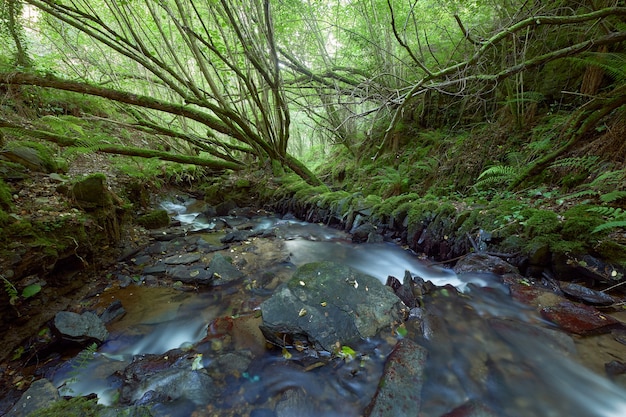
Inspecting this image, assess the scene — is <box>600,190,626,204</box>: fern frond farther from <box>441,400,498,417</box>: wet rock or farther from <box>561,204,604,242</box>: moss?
<box>441,400,498,417</box>: wet rock

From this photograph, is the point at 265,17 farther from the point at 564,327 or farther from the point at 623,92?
the point at 564,327

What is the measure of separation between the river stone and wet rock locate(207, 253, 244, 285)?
1345 mm

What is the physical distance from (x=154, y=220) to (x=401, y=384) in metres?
5.88

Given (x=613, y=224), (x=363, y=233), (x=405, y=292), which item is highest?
(x=613, y=224)

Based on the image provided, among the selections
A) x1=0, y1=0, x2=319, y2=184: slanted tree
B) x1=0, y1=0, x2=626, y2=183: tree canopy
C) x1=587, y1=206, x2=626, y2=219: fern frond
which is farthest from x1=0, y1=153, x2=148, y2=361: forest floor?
x1=587, y1=206, x2=626, y2=219: fern frond

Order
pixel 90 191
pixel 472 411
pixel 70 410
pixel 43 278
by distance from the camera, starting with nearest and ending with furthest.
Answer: pixel 70 410 → pixel 472 411 → pixel 43 278 → pixel 90 191

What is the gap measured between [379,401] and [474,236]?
2.86m

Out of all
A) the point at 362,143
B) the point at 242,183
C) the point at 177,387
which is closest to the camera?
the point at 177,387

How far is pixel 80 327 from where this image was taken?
8.56 feet

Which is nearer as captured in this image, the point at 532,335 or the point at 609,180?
the point at 532,335

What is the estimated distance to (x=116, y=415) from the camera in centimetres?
165

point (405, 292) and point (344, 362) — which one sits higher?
point (405, 292)

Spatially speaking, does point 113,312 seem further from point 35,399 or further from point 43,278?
point 35,399

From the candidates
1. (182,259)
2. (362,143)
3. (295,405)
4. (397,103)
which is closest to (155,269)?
(182,259)
